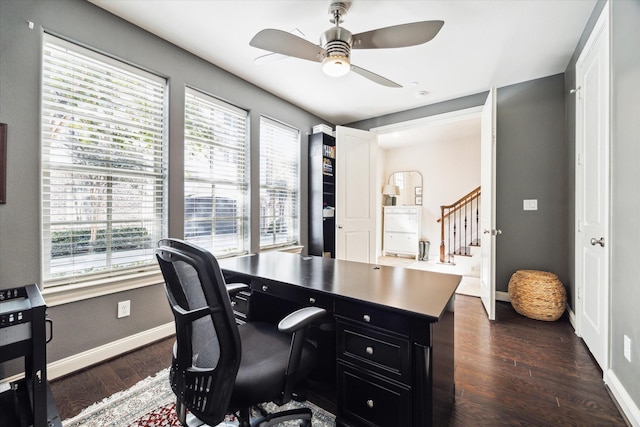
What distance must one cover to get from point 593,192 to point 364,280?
2.05 metres

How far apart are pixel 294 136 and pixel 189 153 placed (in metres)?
1.74

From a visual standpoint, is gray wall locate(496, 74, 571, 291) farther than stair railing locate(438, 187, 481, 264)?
No

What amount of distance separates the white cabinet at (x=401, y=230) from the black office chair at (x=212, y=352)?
220 inches

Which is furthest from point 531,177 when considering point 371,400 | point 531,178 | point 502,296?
point 371,400

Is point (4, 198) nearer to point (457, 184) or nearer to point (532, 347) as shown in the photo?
point (532, 347)

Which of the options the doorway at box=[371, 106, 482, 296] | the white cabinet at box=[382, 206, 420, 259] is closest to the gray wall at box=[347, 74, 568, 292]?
the doorway at box=[371, 106, 482, 296]

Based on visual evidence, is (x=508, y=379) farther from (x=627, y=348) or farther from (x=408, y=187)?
(x=408, y=187)

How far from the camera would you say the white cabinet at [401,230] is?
6328mm

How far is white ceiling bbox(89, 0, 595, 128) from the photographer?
2049 millimetres

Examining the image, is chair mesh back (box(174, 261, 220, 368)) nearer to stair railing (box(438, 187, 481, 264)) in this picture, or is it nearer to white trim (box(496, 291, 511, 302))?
white trim (box(496, 291, 511, 302))

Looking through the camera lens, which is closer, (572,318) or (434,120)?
(572,318)

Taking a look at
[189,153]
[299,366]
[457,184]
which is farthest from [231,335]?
[457,184]

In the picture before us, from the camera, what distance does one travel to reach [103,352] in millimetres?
2039

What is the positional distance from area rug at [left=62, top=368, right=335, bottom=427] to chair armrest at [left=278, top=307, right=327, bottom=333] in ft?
2.33
